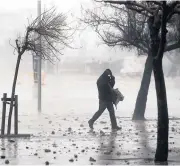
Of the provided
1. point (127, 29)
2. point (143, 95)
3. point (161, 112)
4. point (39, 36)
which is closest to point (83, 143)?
point (161, 112)

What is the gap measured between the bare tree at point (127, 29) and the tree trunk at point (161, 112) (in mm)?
6884

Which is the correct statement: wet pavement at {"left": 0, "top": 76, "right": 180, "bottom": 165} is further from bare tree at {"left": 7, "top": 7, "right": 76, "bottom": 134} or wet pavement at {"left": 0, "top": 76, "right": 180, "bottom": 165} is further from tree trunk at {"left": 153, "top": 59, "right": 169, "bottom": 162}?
bare tree at {"left": 7, "top": 7, "right": 76, "bottom": 134}

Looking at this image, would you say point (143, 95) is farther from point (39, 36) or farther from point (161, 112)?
point (161, 112)

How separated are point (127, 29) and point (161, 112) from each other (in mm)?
8219

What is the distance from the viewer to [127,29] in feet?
58.3

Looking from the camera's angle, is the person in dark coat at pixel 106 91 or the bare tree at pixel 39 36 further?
the person in dark coat at pixel 106 91

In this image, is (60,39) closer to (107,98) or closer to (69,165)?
A: (107,98)

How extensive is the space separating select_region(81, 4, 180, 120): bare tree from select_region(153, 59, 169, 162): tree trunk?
688cm

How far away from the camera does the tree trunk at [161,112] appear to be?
32.3 feet

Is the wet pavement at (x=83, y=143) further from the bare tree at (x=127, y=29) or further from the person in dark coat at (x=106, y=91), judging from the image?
the bare tree at (x=127, y=29)

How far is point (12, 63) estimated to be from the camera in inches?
2719

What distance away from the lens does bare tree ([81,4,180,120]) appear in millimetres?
17375

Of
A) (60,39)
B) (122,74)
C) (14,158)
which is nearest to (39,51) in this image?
(60,39)

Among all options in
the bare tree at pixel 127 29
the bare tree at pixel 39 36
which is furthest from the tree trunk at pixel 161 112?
the bare tree at pixel 127 29
